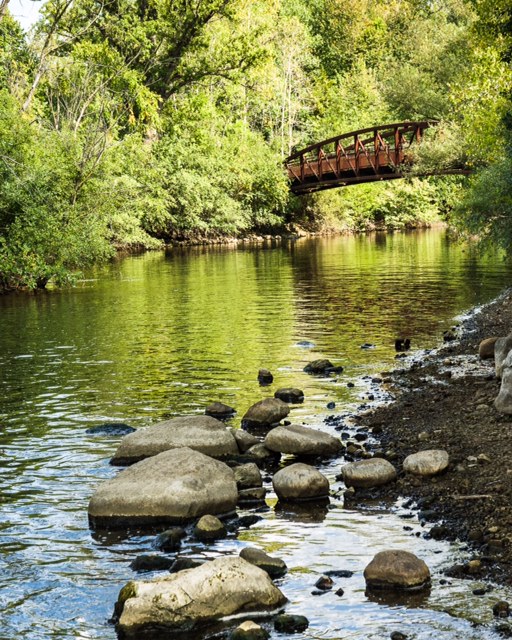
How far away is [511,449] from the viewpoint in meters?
11.8

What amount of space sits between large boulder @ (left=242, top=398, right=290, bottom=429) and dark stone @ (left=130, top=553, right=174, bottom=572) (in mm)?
5676

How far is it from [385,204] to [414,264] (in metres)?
47.0

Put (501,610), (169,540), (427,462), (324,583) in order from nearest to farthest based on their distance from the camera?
(501,610) < (324,583) < (169,540) < (427,462)

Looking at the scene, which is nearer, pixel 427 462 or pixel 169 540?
Result: pixel 169 540

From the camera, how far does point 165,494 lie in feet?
34.6

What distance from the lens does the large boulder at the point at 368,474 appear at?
37.4ft

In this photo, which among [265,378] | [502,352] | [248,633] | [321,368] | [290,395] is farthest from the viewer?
[321,368]

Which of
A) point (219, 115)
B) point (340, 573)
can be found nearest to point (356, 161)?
point (219, 115)

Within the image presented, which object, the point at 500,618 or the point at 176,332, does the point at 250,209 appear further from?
the point at 500,618

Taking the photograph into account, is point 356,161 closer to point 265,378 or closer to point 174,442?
point 265,378

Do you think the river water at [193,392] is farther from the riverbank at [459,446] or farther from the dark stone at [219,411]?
the dark stone at [219,411]

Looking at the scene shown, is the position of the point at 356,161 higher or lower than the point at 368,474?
higher

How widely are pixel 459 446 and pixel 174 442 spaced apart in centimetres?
372

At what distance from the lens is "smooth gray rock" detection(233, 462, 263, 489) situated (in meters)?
11.5
